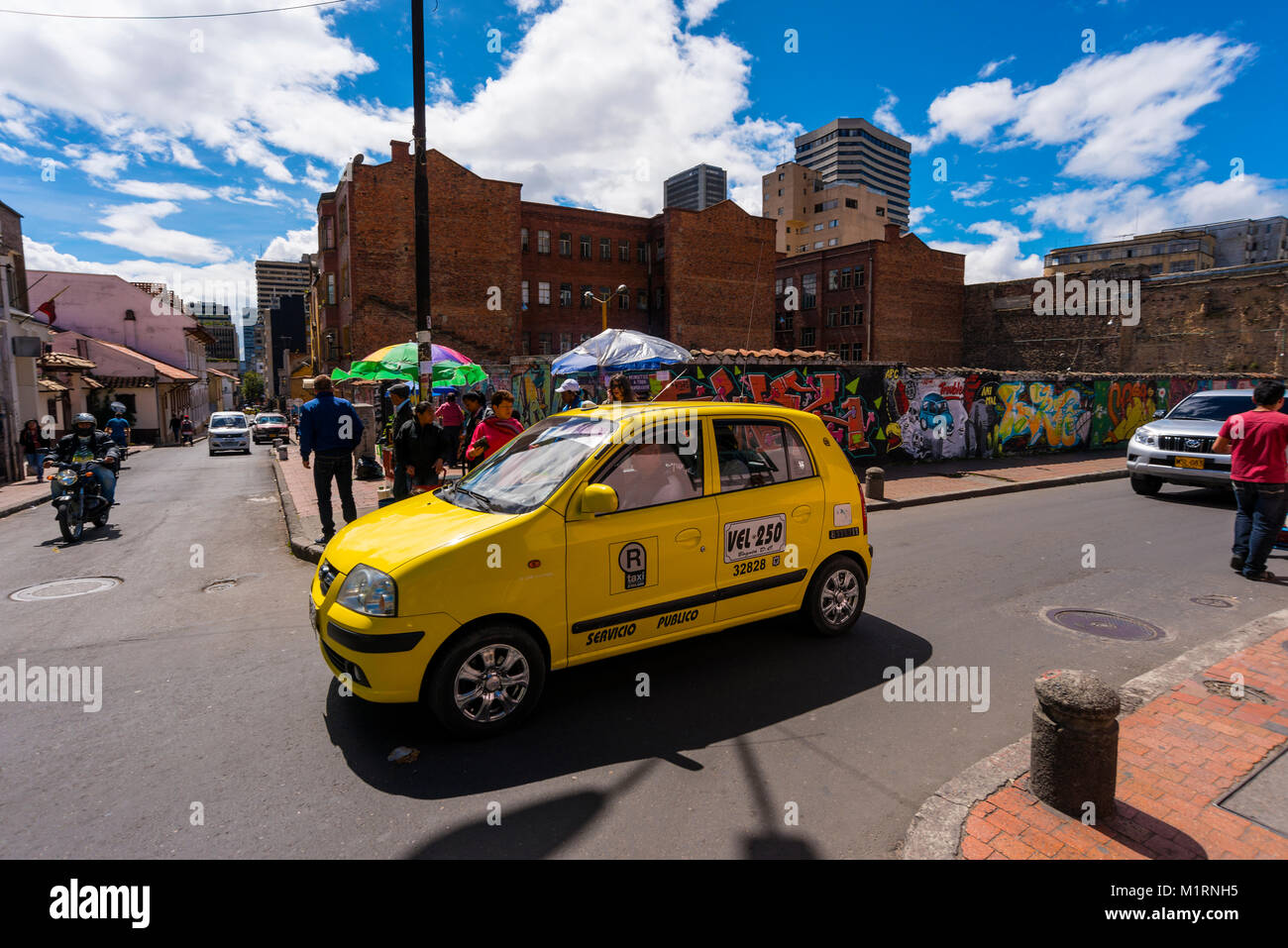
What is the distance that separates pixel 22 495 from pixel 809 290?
53.1 meters

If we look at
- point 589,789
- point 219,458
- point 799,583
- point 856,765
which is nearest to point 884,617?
point 799,583

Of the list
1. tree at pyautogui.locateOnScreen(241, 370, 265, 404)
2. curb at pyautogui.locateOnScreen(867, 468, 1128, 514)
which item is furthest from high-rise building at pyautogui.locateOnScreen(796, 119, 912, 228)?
curb at pyautogui.locateOnScreen(867, 468, 1128, 514)

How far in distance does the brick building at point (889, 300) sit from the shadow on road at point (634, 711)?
50.3 m

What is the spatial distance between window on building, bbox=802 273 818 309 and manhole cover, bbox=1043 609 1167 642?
53.8 meters

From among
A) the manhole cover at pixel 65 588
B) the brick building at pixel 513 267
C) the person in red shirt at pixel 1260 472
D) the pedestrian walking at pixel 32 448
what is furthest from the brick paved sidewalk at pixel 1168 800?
the brick building at pixel 513 267

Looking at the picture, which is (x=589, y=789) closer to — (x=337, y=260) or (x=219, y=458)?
(x=219, y=458)

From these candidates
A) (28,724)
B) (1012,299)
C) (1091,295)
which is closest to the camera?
(28,724)

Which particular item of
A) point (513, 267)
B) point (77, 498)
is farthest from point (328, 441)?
point (513, 267)

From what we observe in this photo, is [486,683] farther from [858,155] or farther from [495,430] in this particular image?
[858,155]

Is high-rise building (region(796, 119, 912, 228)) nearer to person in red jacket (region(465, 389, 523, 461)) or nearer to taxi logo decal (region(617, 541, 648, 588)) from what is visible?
person in red jacket (region(465, 389, 523, 461))

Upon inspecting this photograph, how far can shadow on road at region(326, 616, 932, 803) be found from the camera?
352 cm

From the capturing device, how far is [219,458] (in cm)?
2569

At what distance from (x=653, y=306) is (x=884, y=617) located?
49419 mm

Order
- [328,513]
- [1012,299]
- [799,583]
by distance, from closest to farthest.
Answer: [799,583] < [328,513] < [1012,299]
